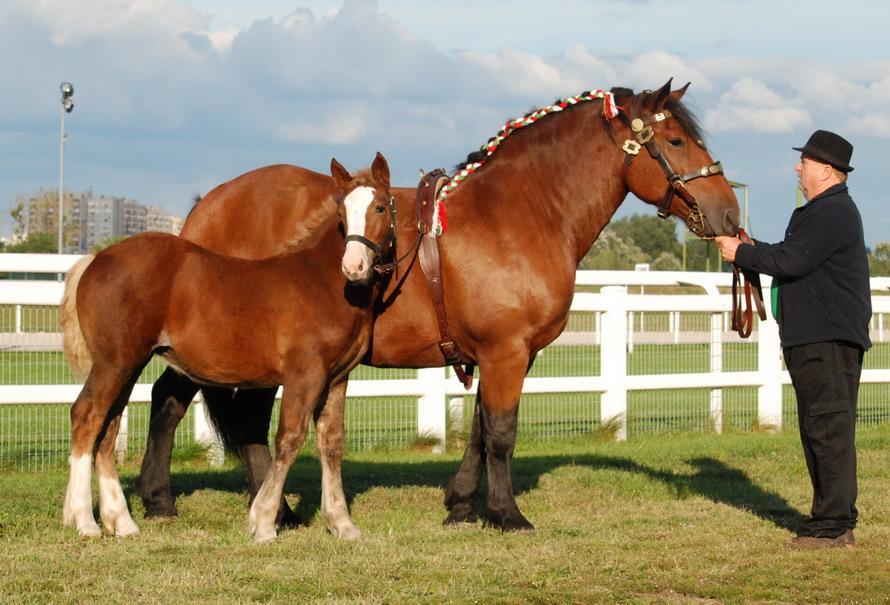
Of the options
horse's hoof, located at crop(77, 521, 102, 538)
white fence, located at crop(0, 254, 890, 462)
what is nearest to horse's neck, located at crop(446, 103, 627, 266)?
horse's hoof, located at crop(77, 521, 102, 538)

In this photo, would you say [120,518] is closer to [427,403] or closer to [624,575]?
[624,575]

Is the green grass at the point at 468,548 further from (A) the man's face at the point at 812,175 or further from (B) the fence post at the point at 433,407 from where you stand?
(A) the man's face at the point at 812,175

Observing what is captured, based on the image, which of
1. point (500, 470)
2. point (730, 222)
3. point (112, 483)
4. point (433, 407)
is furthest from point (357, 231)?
point (433, 407)

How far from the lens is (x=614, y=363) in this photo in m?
11.9

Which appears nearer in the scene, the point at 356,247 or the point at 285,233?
the point at 356,247

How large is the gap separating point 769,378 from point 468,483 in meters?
6.58

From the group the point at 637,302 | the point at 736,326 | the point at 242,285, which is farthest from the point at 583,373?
the point at 242,285

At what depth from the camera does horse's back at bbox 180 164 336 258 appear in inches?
298

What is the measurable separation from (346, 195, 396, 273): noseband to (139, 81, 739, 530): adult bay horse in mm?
458

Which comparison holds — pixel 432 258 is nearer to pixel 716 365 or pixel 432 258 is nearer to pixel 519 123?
pixel 519 123

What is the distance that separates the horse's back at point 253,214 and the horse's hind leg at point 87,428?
1.51 meters

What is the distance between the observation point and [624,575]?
5.54m

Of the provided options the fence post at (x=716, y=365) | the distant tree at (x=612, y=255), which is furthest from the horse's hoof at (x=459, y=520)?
the distant tree at (x=612, y=255)

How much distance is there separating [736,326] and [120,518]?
150 inches
